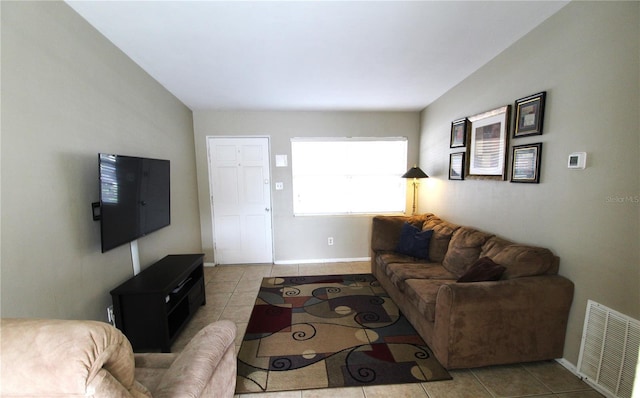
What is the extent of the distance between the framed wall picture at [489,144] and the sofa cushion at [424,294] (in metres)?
1.20

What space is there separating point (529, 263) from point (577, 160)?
778 mm

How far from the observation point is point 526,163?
2016 millimetres

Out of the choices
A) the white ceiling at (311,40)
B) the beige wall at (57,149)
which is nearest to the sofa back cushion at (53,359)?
the beige wall at (57,149)

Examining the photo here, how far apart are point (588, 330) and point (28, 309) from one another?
3400 millimetres

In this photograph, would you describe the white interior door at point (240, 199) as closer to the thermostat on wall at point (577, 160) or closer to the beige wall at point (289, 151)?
the beige wall at point (289, 151)

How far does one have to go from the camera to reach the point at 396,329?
90.4 inches

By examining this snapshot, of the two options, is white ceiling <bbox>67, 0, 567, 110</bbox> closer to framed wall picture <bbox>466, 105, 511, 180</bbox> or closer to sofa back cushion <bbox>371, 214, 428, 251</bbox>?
framed wall picture <bbox>466, 105, 511, 180</bbox>

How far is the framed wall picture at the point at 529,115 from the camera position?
188cm

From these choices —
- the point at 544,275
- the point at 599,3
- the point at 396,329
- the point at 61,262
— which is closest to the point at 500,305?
the point at 544,275

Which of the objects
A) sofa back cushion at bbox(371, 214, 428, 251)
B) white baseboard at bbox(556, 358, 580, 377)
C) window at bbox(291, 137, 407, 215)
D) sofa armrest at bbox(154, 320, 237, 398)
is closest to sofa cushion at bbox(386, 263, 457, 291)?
sofa back cushion at bbox(371, 214, 428, 251)

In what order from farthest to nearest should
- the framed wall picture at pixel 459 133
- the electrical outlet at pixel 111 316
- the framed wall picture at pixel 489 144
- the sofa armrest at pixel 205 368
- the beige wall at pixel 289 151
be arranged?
the beige wall at pixel 289 151 → the framed wall picture at pixel 459 133 → the framed wall picture at pixel 489 144 → the electrical outlet at pixel 111 316 → the sofa armrest at pixel 205 368

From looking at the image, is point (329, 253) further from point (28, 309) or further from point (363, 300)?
point (28, 309)

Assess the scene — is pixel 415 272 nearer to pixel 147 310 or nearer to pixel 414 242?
pixel 414 242

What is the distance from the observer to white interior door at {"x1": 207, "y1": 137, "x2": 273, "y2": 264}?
12.6ft
